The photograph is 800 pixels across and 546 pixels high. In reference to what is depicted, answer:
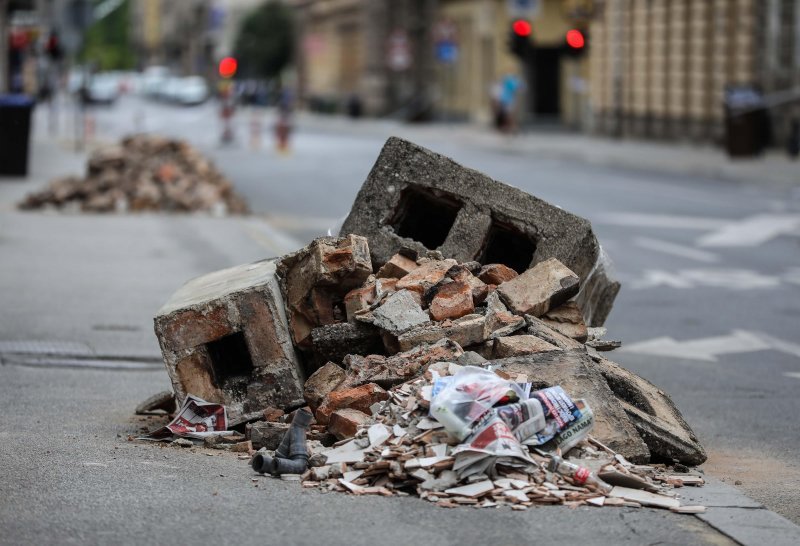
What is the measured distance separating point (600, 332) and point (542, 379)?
1.37 m

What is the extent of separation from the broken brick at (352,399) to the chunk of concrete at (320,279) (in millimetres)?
563

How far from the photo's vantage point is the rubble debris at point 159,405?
8.38 metres

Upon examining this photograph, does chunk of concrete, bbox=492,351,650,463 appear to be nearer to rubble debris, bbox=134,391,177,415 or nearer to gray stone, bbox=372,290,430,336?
gray stone, bbox=372,290,430,336

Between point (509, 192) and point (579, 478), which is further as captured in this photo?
point (509, 192)

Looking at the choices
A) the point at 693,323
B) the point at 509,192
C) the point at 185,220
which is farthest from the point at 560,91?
the point at 509,192

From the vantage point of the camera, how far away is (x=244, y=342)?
7750 millimetres

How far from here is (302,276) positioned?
791 cm

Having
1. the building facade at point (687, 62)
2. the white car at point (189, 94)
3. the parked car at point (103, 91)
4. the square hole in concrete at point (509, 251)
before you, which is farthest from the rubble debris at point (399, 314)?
the white car at point (189, 94)

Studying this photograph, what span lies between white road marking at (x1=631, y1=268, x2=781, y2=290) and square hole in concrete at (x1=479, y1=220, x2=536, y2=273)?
599 centimetres

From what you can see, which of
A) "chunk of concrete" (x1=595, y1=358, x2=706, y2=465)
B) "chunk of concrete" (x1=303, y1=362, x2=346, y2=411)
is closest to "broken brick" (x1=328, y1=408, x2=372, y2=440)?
"chunk of concrete" (x1=303, y1=362, x2=346, y2=411)

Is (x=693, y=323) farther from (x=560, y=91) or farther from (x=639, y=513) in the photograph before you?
(x=560, y=91)

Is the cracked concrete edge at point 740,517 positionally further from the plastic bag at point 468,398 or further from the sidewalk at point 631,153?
the sidewalk at point 631,153

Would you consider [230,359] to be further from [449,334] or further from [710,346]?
[710,346]

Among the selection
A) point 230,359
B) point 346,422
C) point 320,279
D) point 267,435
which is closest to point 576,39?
point 230,359
